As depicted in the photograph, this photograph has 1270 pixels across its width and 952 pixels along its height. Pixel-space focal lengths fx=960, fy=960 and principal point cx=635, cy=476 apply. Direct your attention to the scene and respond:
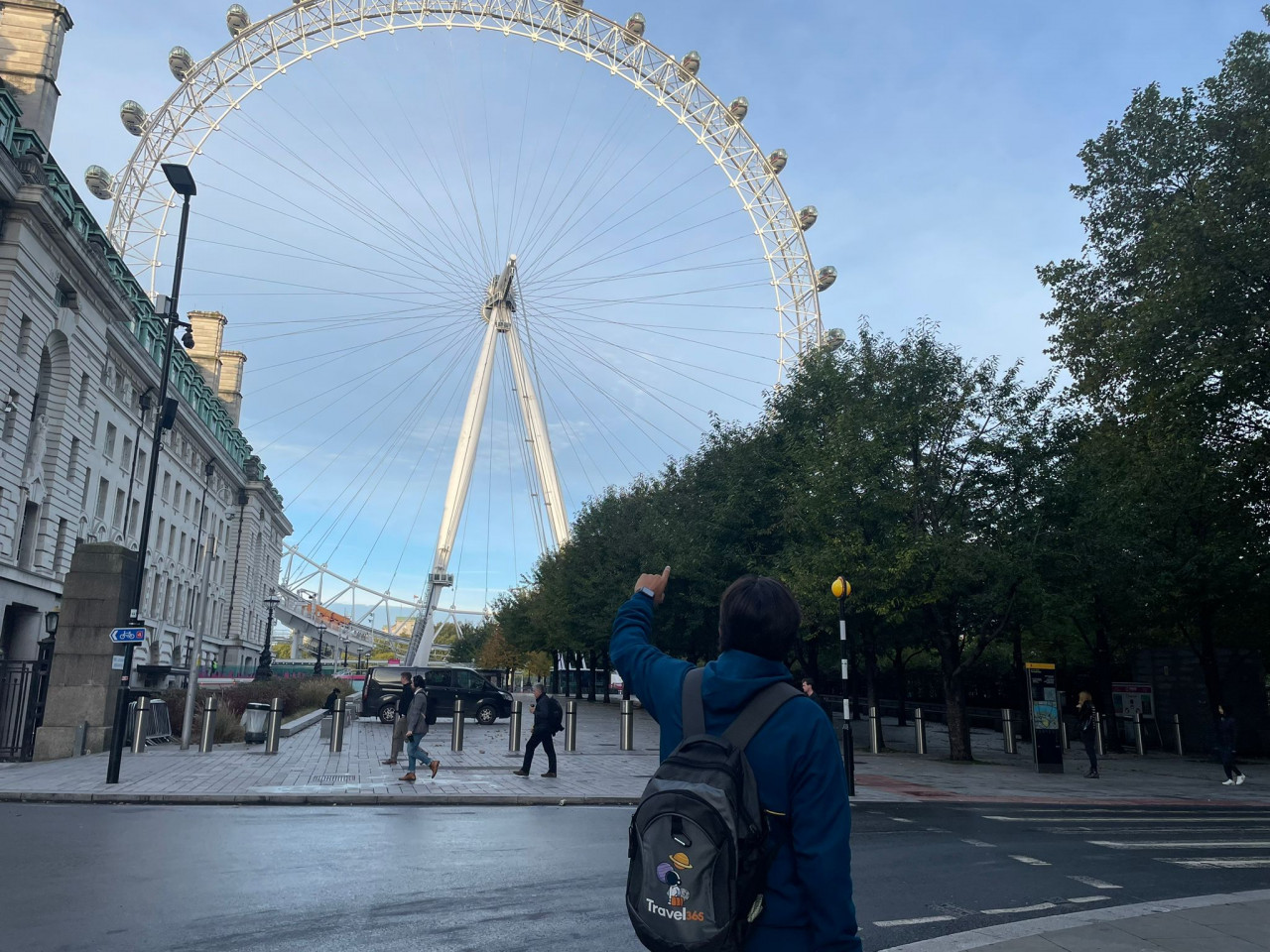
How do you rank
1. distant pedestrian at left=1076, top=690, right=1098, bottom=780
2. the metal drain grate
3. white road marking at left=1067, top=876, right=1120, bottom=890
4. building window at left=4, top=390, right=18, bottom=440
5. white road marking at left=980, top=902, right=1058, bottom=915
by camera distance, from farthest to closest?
building window at left=4, top=390, right=18, bottom=440 → distant pedestrian at left=1076, top=690, right=1098, bottom=780 → the metal drain grate → white road marking at left=1067, top=876, right=1120, bottom=890 → white road marking at left=980, top=902, right=1058, bottom=915

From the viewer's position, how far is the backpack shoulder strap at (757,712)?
2777 millimetres

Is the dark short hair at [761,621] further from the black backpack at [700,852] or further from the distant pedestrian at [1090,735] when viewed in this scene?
the distant pedestrian at [1090,735]

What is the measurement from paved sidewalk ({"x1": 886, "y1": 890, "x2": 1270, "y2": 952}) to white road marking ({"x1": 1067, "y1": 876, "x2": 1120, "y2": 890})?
3.51 ft

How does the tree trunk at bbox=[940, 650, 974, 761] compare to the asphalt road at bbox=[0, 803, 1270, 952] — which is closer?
the asphalt road at bbox=[0, 803, 1270, 952]

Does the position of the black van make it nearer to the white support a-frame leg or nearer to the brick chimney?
the white support a-frame leg

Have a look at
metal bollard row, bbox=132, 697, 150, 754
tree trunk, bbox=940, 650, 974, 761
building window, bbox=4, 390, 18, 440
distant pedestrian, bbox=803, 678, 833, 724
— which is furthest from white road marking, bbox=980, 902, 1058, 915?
building window, bbox=4, 390, 18, 440

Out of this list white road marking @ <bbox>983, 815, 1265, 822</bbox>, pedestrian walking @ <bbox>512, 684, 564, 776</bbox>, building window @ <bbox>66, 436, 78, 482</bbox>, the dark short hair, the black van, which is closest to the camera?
the dark short hair

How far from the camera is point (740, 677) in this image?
2.94m

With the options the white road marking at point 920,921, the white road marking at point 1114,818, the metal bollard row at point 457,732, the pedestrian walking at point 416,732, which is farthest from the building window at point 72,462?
the white road marking at point 920,921

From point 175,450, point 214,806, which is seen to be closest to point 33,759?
point 214,806

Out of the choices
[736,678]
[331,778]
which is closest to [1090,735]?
[331,778]

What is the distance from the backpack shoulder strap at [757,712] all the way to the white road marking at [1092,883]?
8193 mm

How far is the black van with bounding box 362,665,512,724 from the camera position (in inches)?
1273

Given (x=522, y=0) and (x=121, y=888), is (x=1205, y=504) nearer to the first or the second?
(x=121, y=888)
